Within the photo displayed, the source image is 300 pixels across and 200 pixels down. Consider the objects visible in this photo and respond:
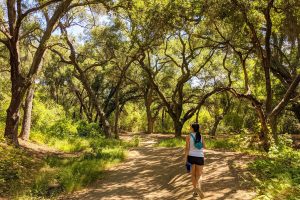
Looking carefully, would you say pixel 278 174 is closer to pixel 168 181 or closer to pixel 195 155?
pixel 195 155

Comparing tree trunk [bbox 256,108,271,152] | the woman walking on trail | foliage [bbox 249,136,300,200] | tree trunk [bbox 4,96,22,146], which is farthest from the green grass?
tree trunk [bbox 256,108,271,152]

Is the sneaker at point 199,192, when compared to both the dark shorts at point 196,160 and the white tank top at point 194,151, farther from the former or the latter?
the white tank top at point 194,151

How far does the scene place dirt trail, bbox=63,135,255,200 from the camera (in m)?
7.93

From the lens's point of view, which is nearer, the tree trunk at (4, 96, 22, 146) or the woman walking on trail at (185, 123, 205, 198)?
the woman walking on trail at (185, 123, 205, 198)

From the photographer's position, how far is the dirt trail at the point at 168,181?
793 cm

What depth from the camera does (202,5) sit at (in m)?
11.2

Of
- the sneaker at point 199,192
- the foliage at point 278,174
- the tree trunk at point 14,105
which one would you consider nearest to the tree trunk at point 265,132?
the foliage at point 278,174

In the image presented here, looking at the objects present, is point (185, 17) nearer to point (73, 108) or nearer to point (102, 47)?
point (102, 47)

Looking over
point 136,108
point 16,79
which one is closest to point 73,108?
point 136,108

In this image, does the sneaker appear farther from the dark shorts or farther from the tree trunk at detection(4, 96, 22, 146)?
the tree trunk at detection(4, 96, 22, 146)

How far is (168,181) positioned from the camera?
30.8 ft

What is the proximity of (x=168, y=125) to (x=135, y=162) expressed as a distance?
1179 inches

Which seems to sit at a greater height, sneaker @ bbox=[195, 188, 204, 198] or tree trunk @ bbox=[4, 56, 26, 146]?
tree trunk @ bbox=[4, 56, 26, 146]

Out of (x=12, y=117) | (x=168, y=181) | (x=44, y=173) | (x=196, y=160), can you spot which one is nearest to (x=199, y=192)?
(x=196, y=160)
